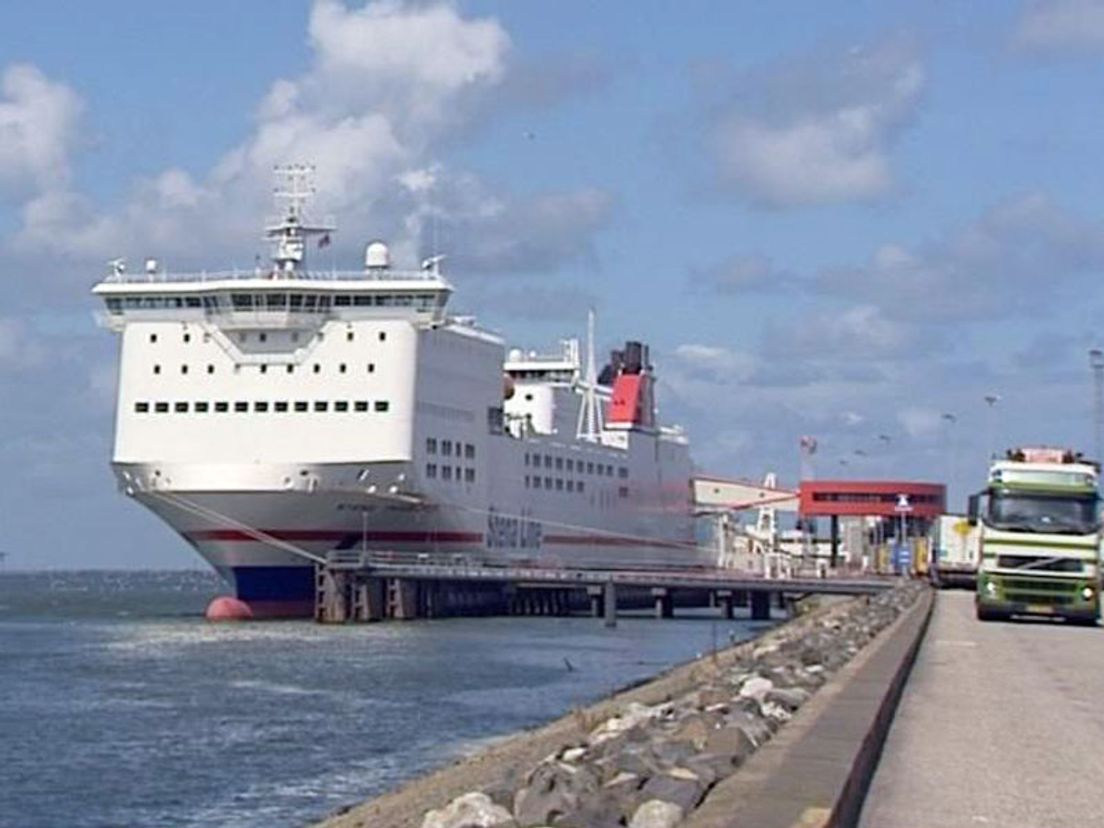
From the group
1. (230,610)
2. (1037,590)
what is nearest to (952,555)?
(230,610)

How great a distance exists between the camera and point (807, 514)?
104062 mm

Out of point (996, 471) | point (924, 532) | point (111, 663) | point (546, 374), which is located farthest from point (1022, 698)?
point (924, 532)

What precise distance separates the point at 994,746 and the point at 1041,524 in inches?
845

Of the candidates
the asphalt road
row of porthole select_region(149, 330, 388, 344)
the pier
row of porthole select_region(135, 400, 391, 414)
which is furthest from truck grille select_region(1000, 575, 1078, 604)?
row of porthole select_region(149, 330, 388, 344)

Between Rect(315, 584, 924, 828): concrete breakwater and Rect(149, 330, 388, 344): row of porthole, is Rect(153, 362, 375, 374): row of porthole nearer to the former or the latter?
Rect(149, 330, 388, 344): row of porthole

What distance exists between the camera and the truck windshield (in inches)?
1393

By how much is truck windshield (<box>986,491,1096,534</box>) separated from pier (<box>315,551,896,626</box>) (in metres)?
23.2

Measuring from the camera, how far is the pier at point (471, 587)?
5791cm

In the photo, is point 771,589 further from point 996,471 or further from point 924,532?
point 924,532

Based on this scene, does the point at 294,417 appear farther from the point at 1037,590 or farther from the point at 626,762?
the point at 626,762

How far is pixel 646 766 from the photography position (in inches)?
451

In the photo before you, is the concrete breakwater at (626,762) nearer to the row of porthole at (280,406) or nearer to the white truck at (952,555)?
the row of porthole at (280,406)

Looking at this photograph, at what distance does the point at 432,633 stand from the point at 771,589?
546 inches

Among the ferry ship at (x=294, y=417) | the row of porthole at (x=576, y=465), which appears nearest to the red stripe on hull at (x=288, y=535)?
the ferry ship at (x=294, y=417)
